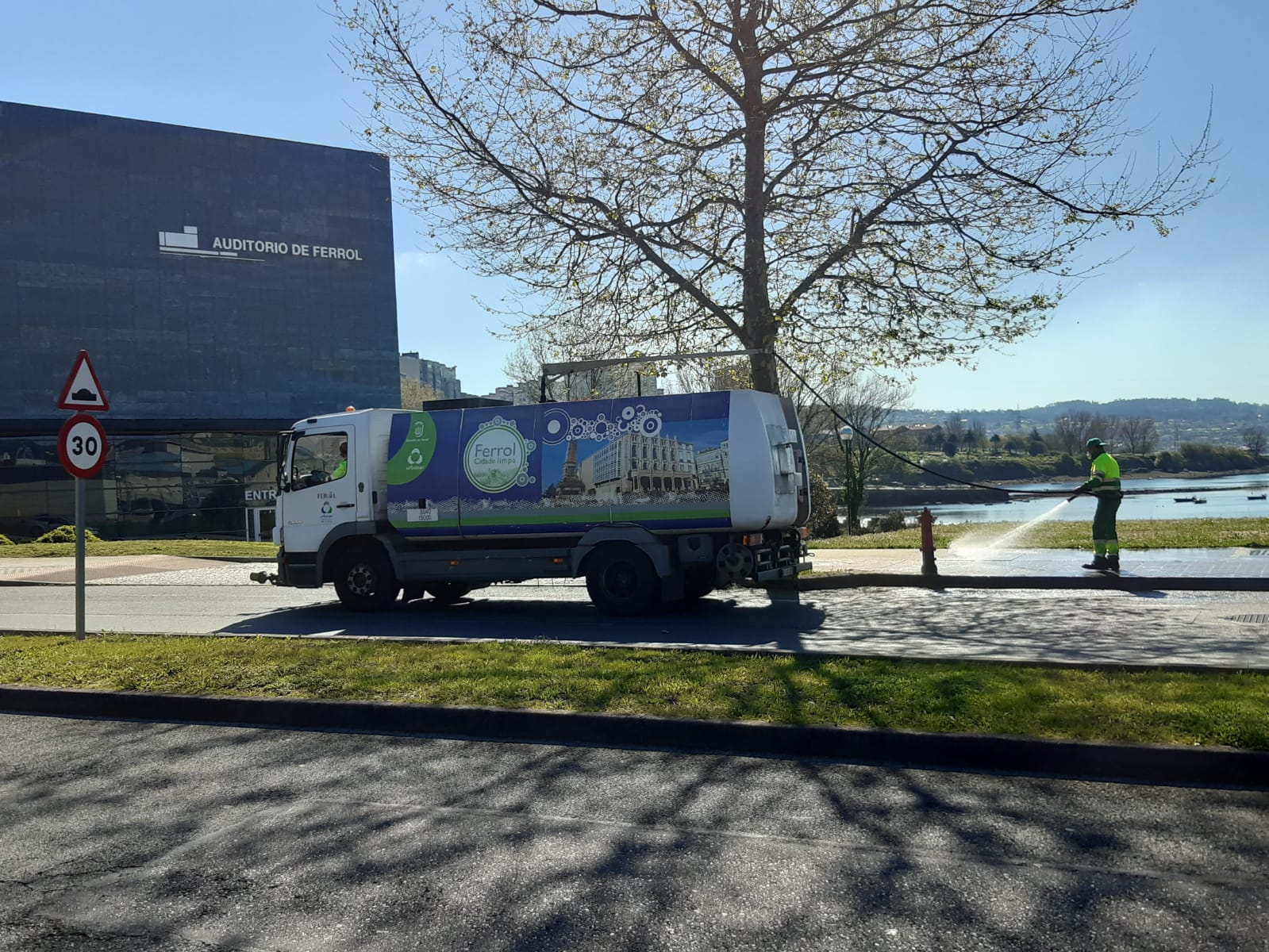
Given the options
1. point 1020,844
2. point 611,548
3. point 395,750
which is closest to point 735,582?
point 611,548

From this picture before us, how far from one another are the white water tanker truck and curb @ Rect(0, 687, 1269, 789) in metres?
5.72

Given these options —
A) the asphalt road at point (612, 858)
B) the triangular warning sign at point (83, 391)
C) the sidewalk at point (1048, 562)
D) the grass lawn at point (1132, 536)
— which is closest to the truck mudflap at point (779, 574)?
the sidewalk at point (1048, 562)

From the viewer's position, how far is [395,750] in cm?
641

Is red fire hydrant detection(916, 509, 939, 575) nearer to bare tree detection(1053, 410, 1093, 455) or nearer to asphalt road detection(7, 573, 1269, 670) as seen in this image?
asphalt road detection(7, 573, 1269, 670)

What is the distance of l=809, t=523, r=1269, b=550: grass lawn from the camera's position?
1669 cm

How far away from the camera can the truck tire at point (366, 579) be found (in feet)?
45.8

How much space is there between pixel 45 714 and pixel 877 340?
11876 millimetres

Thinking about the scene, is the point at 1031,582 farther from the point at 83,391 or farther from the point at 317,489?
the point at 83,391

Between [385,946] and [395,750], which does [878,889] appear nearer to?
[385,946]

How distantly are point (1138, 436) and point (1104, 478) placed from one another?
1218 inches

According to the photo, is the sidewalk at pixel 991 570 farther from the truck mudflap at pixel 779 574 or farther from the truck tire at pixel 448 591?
the truck tire at pixel 448 591

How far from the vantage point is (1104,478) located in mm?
14219

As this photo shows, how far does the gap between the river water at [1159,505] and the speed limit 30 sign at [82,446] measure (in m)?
11.8

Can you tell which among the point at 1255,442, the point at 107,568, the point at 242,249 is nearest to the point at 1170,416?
the point at 1255,442
